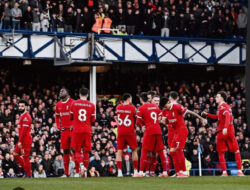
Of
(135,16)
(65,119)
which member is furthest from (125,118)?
(135,16)

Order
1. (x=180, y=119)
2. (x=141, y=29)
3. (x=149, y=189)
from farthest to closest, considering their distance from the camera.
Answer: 1. (x=141, y=29)
2. (x=180, y=119)
3. (x=149, y=189)

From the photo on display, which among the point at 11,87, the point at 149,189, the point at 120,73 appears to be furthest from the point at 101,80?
the point at 149,189

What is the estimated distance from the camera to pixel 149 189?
12250 mm

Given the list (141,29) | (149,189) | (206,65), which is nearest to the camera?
(149,189)

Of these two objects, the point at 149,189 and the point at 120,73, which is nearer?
the point at 149,189

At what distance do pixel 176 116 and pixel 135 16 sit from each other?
15.6 m

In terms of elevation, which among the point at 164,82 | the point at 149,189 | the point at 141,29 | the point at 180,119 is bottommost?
the point at 149,189

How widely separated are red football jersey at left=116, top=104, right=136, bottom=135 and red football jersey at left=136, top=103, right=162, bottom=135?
0.37 meters

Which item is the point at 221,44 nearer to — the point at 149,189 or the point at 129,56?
the point at 129,56

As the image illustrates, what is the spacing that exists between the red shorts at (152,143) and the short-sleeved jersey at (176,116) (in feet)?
→ 3.33

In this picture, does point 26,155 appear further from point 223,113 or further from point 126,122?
point 223,113

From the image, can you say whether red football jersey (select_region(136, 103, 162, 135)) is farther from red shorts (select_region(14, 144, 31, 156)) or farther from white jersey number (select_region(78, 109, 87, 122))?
red shorts (select_region(14, 144, 31, 156))

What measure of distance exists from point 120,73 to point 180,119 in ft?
61.3

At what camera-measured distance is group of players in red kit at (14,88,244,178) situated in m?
17.1
